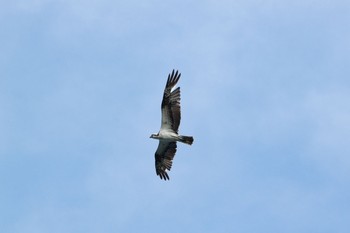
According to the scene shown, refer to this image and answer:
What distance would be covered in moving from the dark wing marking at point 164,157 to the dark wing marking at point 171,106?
2921 mm

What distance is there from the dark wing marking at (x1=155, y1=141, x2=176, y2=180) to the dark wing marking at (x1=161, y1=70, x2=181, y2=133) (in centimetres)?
292

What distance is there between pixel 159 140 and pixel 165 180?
3.75 meters

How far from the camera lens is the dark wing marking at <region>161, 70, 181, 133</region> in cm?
6631

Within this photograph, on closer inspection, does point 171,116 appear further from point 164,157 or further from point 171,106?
point 164,157

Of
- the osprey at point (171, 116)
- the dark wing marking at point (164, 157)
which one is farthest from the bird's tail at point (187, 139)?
the dark wing marking at point (164, 157)

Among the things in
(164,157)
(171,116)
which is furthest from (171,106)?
(164,157)

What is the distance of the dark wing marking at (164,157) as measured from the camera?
69.6 meters

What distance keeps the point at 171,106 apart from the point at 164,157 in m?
5.60

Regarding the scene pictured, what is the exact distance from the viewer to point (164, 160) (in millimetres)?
70312

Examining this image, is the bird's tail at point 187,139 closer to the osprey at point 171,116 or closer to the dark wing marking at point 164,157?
the osprey at point 171,116

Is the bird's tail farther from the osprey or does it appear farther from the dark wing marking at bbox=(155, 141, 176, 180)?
the dark wing marking at bbox=(155, 141, 176, 180)

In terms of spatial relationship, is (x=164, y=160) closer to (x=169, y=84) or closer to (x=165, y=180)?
(x=165, y=180)

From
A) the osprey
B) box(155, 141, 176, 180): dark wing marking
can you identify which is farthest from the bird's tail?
box(155, 141, 176, 180): dark wing marking

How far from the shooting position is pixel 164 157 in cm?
7019
